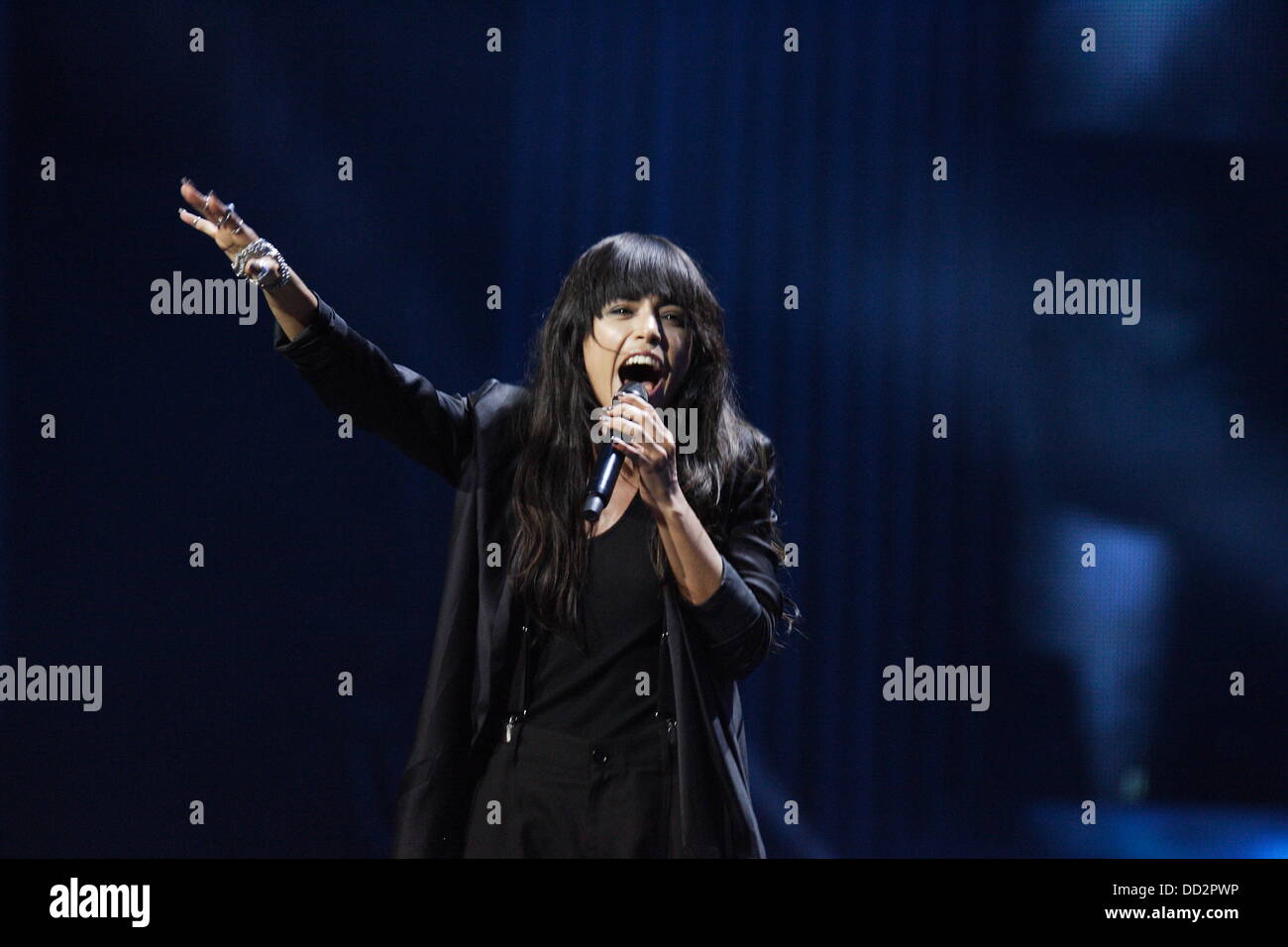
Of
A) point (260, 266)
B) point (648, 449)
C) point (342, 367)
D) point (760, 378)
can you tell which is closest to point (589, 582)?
point (648, 449)

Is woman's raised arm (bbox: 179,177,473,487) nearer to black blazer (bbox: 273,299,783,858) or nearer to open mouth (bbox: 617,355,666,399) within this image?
black blazer (bbox: 273,299,783,858)

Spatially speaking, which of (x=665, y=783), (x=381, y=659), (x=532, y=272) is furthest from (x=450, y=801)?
(x=532, y=272)

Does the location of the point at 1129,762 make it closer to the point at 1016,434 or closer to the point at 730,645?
the point at 1016,434

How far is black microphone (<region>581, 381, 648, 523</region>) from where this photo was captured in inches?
60.7

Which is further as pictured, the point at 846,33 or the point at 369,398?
the point at 846,33

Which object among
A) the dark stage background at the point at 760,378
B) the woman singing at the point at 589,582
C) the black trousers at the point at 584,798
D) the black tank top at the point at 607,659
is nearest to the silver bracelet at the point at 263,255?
the woman singing at the point at 589,582

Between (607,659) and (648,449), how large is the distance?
0.29 m

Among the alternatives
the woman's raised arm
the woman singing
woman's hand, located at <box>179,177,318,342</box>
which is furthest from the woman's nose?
woman's hand, located at <box>179,177,318,342</box>

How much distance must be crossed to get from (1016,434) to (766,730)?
92 cm

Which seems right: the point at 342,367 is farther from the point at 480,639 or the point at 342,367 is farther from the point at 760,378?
the point at 760,378

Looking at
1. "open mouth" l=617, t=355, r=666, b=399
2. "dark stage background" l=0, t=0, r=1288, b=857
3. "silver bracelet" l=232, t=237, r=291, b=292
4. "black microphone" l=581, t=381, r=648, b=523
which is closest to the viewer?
"black microphone" l=581, t=381, r=648, b=523

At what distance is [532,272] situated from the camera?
2.78 m

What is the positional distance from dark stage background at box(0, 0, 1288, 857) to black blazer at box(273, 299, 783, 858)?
40.6 inches

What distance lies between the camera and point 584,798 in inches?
62.5
